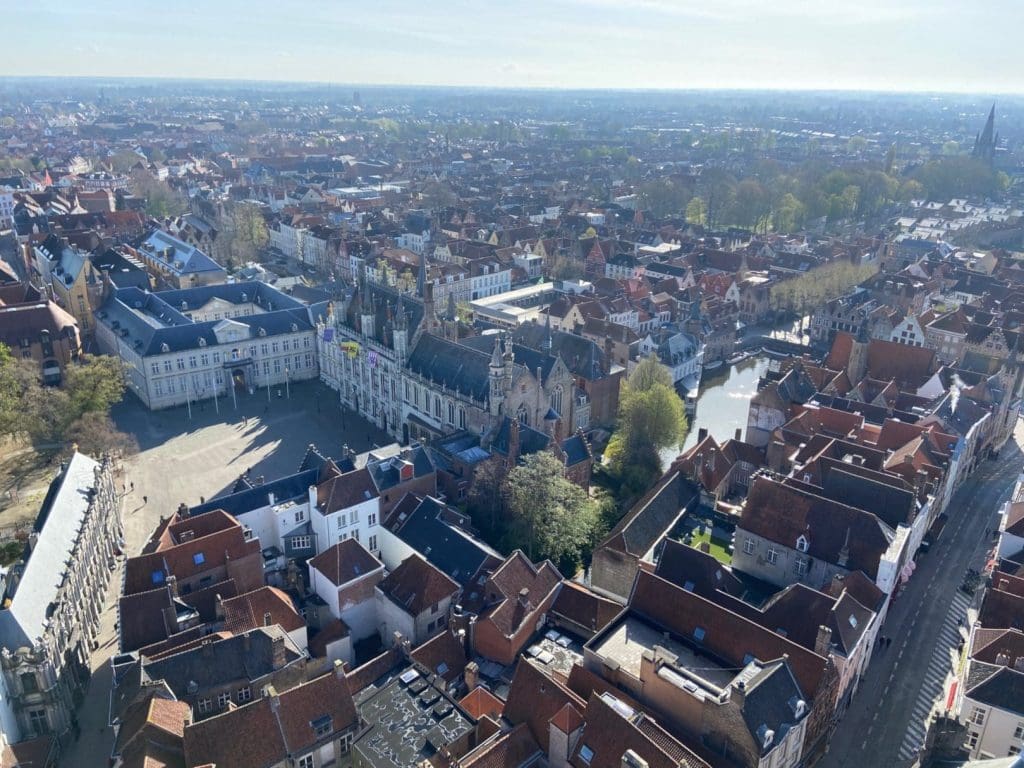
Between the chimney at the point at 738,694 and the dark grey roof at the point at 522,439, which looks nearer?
the chimney at the point at 738,694

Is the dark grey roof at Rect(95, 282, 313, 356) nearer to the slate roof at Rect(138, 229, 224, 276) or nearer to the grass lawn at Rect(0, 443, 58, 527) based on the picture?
the slate roof at Rect(138, 229, 224, 276)

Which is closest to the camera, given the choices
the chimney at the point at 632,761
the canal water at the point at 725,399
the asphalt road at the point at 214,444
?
the chimney at the point at 632,761

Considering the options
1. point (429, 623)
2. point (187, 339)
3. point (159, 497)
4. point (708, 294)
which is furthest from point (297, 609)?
point (708, 294)

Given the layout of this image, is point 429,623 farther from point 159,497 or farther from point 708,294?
point 708,294

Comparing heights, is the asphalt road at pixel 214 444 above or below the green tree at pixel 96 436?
below

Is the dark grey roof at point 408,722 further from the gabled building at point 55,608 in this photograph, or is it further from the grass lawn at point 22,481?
the grass lawn at point 22,481

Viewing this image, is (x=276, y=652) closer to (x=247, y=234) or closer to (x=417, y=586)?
(x=417, y=586)

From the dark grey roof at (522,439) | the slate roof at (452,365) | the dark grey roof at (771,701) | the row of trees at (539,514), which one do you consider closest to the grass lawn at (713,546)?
the row of trees at (539,514)

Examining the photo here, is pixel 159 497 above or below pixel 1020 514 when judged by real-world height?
below
